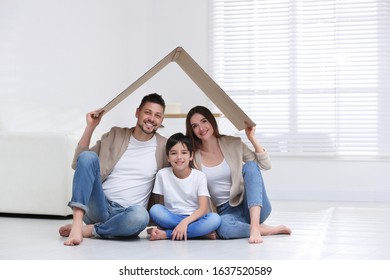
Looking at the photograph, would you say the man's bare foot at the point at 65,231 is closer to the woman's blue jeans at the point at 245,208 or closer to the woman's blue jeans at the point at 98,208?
the woman's blue jeans at the point at 98,208

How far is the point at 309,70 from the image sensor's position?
269 inches

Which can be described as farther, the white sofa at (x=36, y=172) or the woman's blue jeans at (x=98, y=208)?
the white sofa at (x=36, y=172)

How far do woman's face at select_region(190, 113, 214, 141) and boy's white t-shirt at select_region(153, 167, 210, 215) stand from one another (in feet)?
0.59

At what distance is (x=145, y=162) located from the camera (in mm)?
3697

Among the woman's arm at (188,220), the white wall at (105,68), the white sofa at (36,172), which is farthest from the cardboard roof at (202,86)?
the white wall at (105,68)

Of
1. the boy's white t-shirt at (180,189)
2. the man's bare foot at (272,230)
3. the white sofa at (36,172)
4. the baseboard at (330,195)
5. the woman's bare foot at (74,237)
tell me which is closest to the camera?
the woman's bare foot at (74,237)

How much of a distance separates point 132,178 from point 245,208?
1.90 ft

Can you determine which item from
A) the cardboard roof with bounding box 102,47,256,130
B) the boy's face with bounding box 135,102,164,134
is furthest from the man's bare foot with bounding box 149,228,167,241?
the cardboard roof with bounding box 102,47,256,130

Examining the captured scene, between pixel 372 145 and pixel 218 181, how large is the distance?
3.32 metres

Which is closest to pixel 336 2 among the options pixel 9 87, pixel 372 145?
pixel 372 145

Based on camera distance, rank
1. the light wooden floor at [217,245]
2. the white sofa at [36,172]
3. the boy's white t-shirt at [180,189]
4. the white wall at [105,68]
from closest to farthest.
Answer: the light wooden floor at [217,245] < the boy's white t-shirt at [180,189] < the white sofa at [36,172] < the white wall at [105,68]

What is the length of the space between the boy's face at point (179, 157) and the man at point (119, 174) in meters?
0.14

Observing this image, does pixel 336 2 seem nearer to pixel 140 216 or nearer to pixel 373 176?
pixel 373 176

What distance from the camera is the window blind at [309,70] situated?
6680 mm
